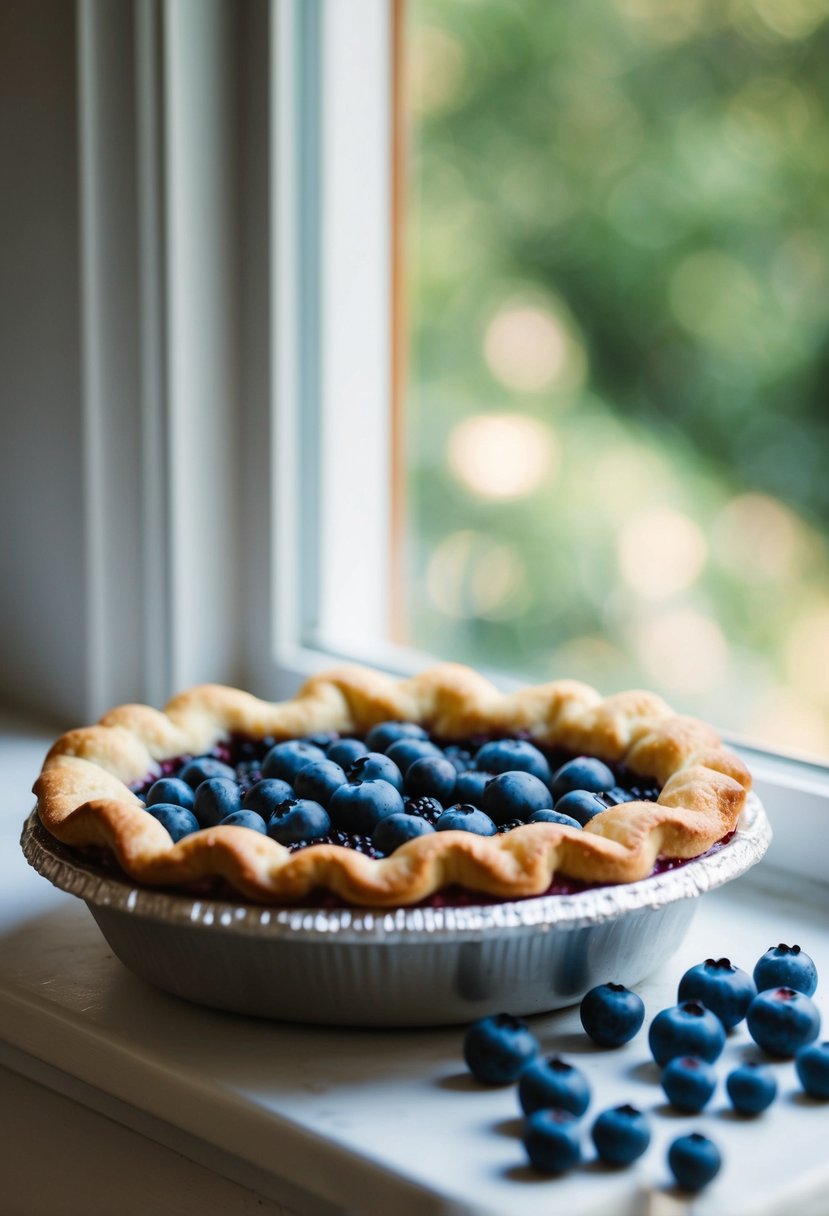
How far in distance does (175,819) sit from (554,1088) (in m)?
Result: 0.25

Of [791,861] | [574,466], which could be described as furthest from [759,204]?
[791,861]

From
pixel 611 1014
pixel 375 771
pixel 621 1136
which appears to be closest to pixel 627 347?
pixel 375 771

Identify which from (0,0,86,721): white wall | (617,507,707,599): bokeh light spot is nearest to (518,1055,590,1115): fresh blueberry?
(0,0,86,721): white wall

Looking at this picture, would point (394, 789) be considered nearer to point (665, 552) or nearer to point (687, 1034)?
point (687, 1034)

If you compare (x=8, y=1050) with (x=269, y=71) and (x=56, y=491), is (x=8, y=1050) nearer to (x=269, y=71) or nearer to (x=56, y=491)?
(x=56, y=491)

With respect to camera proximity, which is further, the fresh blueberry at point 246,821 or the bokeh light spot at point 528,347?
the bokeh light spot at point 528,347

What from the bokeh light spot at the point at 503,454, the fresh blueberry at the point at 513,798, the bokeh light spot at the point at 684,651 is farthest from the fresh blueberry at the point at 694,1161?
the bokeh light spot at the point at 503,454

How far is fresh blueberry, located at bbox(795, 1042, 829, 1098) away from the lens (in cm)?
61

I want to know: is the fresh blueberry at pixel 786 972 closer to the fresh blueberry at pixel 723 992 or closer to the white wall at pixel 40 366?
the fresh blueberry at pixel 723 992

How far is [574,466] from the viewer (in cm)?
259

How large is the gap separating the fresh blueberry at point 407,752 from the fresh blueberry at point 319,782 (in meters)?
0.06

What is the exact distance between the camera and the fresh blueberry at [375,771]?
75 cm

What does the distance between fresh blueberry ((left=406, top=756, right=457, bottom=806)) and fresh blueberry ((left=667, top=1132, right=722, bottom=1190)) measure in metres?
0.26

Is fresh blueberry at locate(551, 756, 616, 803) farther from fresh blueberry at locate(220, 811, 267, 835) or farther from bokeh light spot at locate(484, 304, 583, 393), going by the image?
bokeh light spot at locate(484, 304, 583, 393)
